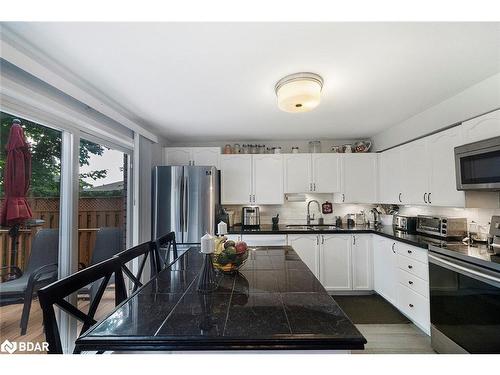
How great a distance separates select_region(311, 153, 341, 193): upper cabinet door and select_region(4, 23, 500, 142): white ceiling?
104 centimetres

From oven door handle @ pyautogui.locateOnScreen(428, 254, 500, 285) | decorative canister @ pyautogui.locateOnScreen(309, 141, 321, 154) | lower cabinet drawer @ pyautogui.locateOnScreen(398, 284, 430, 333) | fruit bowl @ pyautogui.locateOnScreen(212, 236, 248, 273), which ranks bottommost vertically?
lower cabinet drawer @ pyautogui.locateOnScreen(398, 284, 430, 333)

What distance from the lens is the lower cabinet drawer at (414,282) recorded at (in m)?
2.25

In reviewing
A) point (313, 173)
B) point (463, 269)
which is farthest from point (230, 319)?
point (313, 173)

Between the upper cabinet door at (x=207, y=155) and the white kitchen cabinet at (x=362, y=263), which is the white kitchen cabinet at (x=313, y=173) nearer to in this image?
the white kitchen cabinet at (x=362, y=263)

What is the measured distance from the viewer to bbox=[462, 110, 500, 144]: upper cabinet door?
1787 mm

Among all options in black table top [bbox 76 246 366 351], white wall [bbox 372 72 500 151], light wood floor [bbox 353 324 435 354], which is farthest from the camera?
light wood floor [bbox 353 324 435 354]

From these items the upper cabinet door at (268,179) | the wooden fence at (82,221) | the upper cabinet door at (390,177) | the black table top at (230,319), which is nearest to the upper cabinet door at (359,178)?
the upper cabinet door at (390,177)

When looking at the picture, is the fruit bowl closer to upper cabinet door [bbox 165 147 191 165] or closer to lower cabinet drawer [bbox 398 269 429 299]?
lower cabinet drawer [bbox 398 269 429 299]

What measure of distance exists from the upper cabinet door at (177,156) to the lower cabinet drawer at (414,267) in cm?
308

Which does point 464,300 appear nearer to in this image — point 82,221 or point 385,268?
point 385,268

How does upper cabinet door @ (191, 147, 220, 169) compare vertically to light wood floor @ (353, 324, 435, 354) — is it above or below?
above

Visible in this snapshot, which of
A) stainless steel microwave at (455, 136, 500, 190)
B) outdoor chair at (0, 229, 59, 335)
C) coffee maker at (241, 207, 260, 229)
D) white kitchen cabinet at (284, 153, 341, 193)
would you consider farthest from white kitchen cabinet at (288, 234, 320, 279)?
outdoor chair at (0, 229, 59, 335)
